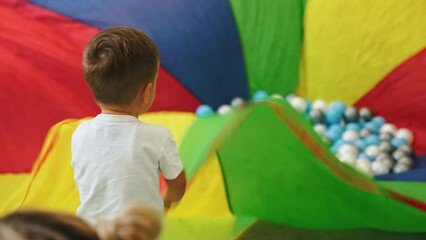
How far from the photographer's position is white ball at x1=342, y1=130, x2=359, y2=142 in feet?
7.16

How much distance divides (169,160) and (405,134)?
1213mm

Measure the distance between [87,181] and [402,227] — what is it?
0.79 metres

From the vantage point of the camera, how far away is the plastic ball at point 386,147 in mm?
2104

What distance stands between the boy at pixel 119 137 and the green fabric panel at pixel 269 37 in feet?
3.87

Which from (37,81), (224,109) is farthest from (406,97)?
(37,81)

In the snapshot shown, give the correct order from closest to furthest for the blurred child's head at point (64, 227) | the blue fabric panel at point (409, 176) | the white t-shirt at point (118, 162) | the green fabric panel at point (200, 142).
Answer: the blurred child's head at point (64, 227) → the white t-shirt at point (118, 162) → the green fabric panel at point (200, 142) → the blue fabric panel at point (409, 176)

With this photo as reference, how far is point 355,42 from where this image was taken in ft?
A: 7.36

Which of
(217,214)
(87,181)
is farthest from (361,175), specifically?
(87,181)

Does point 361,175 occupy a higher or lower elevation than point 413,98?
higher

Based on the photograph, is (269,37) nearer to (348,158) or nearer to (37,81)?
(348,158)

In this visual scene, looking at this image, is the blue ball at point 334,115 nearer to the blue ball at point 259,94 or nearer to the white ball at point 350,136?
the white ball at point 350,136

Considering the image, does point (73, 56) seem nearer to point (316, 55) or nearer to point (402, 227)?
point (316, 55)

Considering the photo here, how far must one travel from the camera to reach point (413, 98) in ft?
7.20

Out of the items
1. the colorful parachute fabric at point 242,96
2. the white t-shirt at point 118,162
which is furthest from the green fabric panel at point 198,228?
the white t-shirt at point 118,162
